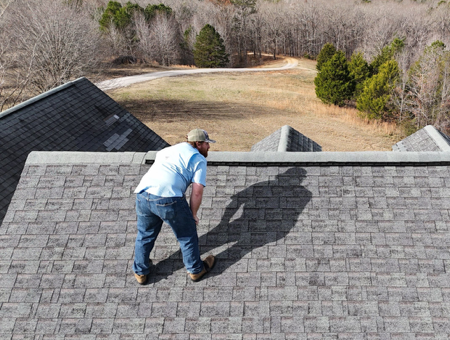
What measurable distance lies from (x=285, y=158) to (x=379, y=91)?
35829mm

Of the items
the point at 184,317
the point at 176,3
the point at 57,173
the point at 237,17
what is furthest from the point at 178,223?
the point at 176,3

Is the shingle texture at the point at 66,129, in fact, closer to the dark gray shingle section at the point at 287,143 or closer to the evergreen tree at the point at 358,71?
the dark gray shingle section at the point at 287,143

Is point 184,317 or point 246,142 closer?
point 184,317

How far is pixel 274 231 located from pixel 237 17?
286 ft

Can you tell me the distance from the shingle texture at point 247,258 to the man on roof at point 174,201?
36 cm

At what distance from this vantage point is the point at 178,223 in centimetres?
459


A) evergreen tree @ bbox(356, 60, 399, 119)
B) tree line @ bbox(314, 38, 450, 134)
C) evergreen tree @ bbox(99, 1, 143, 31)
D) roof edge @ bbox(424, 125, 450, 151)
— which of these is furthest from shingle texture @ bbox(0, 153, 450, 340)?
evergreen tree @ bbox(99, 1, 143, 31)

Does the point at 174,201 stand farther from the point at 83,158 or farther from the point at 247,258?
the point at 83,158

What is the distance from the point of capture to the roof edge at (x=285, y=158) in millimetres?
5801

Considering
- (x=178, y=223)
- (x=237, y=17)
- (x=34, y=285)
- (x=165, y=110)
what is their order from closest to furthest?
(x=178, y=223), (x=34, y=285), (x=165, y=110), (x=237, y=17)

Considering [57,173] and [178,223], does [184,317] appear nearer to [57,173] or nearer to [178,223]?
[178,223]

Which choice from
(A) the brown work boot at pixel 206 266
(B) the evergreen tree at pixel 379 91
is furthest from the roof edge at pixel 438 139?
(B) the evergreen tree at pixel 379 91

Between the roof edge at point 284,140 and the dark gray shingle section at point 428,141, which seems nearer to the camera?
the dark gray shingle section at point 428,141

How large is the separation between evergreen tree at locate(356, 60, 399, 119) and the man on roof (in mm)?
36297
